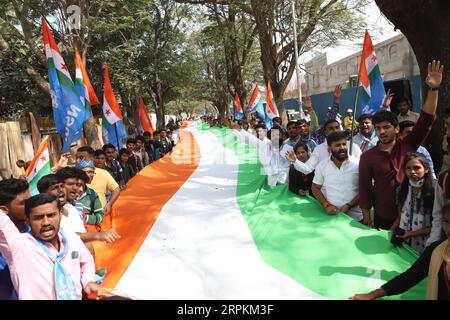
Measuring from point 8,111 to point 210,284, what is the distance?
16637 millimetres

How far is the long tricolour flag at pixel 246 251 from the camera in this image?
2703mm

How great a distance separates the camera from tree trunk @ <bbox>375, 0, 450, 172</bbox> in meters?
3.94

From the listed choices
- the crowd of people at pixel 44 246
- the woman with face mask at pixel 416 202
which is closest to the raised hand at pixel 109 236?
the crowd of people at pixel 44 246

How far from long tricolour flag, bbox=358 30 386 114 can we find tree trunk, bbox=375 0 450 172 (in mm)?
669

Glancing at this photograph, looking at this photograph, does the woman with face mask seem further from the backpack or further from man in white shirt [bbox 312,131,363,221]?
the backpack

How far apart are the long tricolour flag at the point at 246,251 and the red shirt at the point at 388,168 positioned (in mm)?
241

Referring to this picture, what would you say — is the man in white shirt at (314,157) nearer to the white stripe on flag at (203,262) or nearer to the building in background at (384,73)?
the white stripe on flag at (203,262)

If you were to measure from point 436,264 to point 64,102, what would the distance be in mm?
4967

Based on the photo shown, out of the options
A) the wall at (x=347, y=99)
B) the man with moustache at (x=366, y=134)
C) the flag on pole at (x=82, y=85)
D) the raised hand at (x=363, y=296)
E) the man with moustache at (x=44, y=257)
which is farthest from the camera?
the wall at (x=347, y=99)

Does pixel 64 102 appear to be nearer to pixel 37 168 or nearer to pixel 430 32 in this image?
pixel 37 168

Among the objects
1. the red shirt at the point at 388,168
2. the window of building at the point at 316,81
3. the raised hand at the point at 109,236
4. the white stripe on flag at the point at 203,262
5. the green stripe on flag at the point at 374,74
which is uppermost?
the window of building at the point at 316,81

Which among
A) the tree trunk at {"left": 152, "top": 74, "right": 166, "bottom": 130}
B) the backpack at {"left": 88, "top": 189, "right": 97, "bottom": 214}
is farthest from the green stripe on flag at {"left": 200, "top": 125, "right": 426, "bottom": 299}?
the tree trunk at {"left": 152, "top": 74, "right": 166, "bottom": 130}

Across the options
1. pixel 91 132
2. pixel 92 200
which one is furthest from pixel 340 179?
pixel 91 132

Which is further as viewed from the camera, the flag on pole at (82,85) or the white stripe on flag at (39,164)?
the flag on pole at (82,85)
